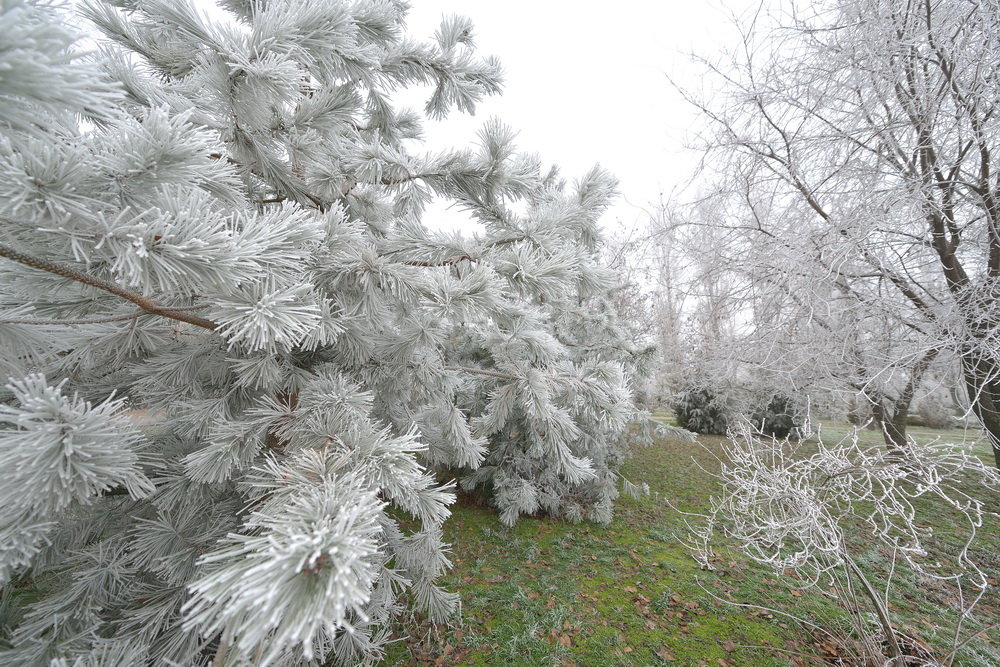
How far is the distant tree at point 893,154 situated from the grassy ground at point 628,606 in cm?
144

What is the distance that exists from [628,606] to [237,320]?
11.5ft

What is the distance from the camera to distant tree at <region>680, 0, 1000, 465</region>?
2.57 m

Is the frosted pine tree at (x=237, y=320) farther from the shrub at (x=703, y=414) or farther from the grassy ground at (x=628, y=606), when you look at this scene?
the shrub at (x=703, y=414)

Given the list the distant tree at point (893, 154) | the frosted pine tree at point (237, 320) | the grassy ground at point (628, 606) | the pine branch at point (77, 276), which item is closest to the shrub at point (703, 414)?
the grassy ground at point (628, 606)

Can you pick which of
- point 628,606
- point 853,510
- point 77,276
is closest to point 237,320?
point 77,276

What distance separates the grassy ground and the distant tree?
1444mm

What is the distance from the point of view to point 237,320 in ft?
2.82

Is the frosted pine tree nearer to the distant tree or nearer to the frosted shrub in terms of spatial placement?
the frosted shrub

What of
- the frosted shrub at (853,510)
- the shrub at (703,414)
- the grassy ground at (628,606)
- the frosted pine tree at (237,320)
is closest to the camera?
the frosted pine tree at (237,320)

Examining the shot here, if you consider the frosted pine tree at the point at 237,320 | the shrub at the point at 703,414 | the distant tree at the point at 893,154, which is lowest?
the shrub at the point at 703,414

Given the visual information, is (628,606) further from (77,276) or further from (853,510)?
(77,276)

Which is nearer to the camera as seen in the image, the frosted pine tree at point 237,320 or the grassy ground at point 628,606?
the frosted pine tree at point 237,320

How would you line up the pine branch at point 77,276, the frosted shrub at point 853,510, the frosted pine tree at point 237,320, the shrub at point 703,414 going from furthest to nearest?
the shrub at point 703,414 < the frosted shrub at point 853,510 < the pine branch at point 77,276 < the frosted pine tree at point 237,320

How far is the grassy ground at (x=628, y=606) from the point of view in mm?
2486
